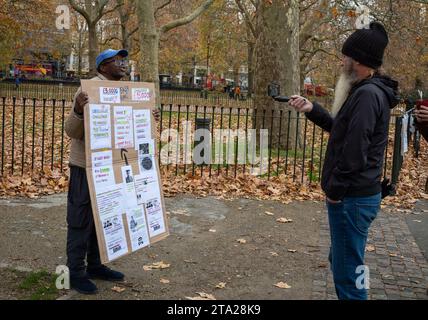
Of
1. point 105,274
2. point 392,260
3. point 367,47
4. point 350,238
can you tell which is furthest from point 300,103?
point 392,260

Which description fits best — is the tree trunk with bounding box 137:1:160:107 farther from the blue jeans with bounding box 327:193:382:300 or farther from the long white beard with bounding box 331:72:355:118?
the blue jeans with bounding box 327:193:382:300

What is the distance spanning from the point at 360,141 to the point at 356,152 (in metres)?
0.07

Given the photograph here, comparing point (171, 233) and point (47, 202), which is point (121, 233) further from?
point (47, 202)

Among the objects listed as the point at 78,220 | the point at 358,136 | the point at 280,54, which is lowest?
the point at 78,220

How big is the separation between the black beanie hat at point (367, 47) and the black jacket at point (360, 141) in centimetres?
12

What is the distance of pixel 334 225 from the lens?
3.76 metres

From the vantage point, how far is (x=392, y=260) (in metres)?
6.29

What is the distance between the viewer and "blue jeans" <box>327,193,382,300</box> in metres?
3.66

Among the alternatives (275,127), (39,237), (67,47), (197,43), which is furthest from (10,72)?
(39,237)

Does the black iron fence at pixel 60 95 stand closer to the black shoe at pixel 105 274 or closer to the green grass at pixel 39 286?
the black shoe at pixel 105 274

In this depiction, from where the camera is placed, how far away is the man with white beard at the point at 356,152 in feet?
11.5

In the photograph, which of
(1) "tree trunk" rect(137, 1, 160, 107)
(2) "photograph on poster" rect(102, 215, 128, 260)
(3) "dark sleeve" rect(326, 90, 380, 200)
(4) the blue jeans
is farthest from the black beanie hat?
(1) "tree trunk" rect(137, 1, 160, 107)

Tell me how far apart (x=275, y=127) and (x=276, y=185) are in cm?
392

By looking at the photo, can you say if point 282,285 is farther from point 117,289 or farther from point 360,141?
point 360,141
